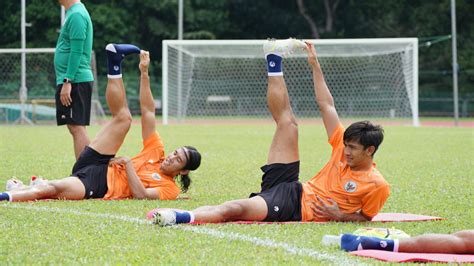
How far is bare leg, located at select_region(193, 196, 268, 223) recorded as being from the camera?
6.87m

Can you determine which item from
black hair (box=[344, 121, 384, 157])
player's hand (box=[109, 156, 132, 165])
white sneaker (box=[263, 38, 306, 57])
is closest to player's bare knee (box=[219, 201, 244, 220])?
black hair (box=[344, 121, 384, 157])

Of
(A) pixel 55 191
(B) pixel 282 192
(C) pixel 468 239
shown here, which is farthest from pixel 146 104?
(C) pixel 468 239

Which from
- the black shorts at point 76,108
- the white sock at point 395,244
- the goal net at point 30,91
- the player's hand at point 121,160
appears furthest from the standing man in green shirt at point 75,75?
the goal net at point 30,91

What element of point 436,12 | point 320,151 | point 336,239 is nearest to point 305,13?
point 436,12

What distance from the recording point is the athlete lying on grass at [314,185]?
6930mm

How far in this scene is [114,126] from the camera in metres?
8.95

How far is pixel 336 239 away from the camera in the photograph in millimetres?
5852

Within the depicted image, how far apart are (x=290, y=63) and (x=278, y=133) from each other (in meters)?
26.5

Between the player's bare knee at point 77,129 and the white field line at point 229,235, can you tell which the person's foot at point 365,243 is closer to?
the white field line at point 229,235

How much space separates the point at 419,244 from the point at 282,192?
5.67 ft

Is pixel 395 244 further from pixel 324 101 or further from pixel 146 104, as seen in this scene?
pixel 146 104

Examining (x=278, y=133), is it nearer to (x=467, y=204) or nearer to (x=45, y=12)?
(x=467, y=204)

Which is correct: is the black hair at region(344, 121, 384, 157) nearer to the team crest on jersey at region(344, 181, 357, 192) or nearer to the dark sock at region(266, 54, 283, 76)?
the team crest on jersey at region(344, 181, 357, 192)

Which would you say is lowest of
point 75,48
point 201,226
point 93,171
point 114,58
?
point 201,226
